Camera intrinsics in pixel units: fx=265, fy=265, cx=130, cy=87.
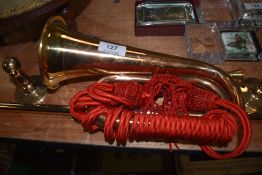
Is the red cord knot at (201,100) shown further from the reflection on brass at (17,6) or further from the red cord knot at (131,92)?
the reflection on brass at (17,6)

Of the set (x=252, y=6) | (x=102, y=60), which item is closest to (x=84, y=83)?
(x=102, y=60)

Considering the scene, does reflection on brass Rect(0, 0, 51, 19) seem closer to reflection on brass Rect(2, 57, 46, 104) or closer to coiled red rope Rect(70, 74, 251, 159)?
reflection on brass Rect(2, 57, 46, 104)

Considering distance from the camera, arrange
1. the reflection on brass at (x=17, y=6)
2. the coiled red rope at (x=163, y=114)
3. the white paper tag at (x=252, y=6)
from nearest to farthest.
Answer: the coiled red rope at (x=163, y=114)
the reflection on brass at (x=17, y=6)
the white paper tag at (x=252, y=6)

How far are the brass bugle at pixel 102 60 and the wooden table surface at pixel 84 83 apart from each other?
105 millimetres

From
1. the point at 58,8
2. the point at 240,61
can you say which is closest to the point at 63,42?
the point at 58,8

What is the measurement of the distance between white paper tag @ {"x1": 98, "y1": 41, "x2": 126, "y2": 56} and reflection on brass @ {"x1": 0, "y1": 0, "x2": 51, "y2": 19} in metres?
0.19

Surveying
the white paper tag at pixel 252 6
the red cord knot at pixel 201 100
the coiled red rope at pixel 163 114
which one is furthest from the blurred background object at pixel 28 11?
the white paper tag at pixel 252 6

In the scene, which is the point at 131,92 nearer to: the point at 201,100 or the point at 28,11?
the point at 201,100

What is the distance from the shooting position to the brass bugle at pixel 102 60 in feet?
2.02

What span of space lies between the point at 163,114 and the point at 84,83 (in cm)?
26

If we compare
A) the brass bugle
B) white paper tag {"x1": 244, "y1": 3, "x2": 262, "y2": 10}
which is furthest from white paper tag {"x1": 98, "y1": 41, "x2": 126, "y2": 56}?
white paper tag {"x1": 244, "y1": 3, "x2": 262, "y2": 10}

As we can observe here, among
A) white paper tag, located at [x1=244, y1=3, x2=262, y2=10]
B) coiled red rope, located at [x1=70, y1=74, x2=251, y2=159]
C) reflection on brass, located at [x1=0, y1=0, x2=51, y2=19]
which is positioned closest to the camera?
coiled red rope, located at [x1=70, y1=74, x2=251, y2=159]

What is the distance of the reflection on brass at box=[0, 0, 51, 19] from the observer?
0.64 m

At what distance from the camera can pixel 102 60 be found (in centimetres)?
63
